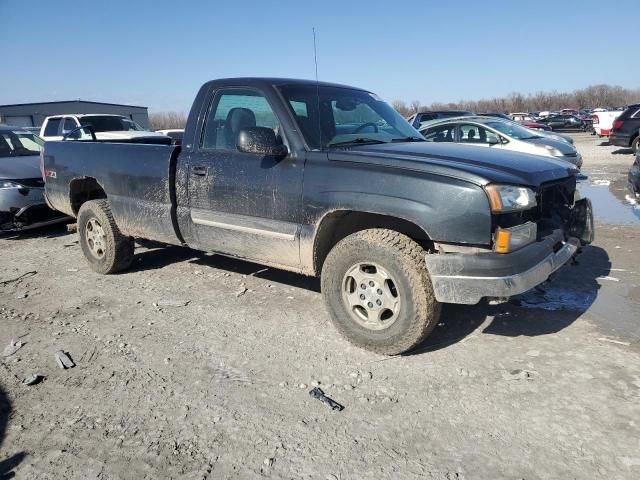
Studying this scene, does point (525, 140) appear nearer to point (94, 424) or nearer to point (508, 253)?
point (508, 253)

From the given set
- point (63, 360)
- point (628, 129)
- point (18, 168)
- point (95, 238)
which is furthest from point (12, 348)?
point (628, 129)

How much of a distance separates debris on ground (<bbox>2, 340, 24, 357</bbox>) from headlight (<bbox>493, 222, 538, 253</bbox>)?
11.8 ft

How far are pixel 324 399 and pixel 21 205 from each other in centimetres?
644

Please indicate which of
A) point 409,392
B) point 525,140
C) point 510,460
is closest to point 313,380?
point 409,392

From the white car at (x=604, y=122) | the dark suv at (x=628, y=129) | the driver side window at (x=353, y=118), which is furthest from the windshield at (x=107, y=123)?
the white car at (x=604, y=122)

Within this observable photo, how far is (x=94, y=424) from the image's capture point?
2818mm

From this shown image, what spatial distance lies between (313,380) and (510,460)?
4.23 ft

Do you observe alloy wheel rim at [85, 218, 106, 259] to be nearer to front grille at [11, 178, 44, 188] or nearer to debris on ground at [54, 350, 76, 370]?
debris on ground at [54, 350, 76, 370]

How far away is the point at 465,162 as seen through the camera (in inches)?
132

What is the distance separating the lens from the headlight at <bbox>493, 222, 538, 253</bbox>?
302 cm

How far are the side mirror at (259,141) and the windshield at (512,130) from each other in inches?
375

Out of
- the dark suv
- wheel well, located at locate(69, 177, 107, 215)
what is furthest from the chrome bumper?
the dark suv

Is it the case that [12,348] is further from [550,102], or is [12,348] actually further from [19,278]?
[550,102]

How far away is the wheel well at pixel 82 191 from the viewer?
5703 millimetres
